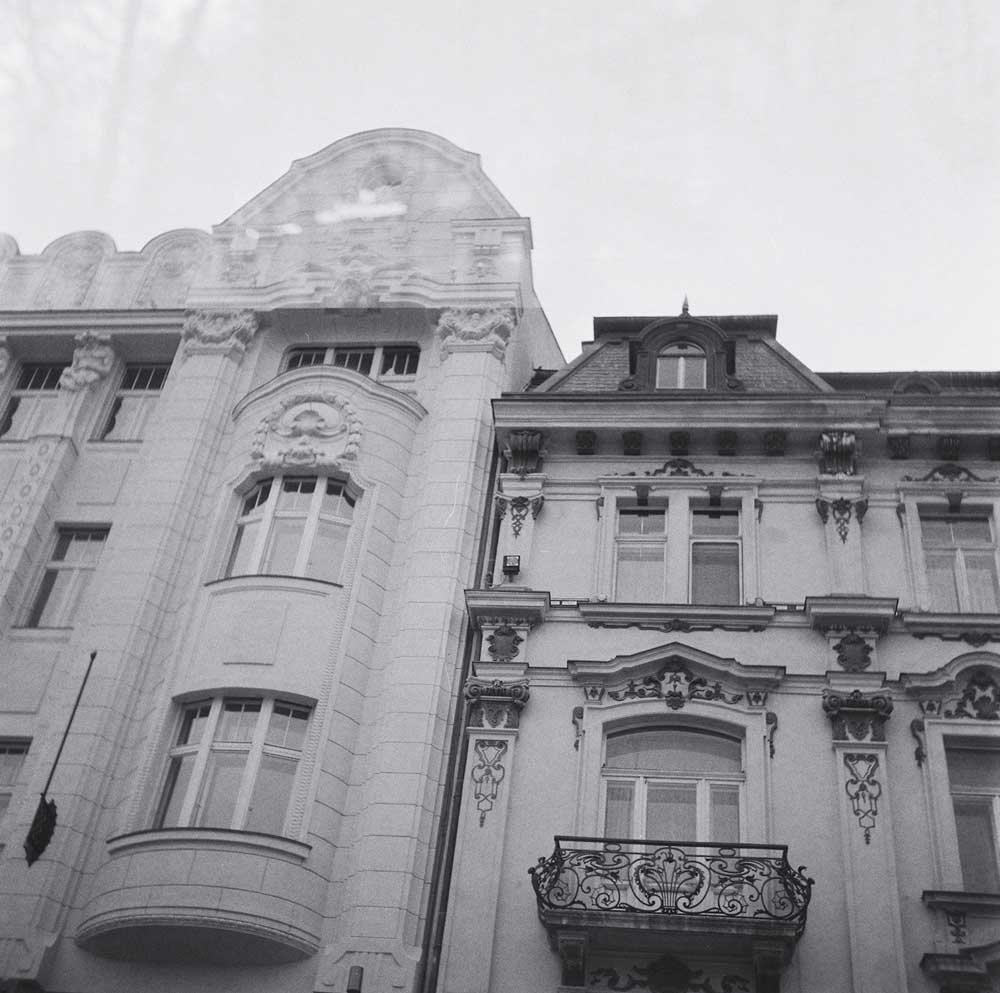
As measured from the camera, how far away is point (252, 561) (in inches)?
736

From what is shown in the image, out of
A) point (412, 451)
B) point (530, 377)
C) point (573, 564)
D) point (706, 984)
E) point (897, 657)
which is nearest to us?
point (706, 984)

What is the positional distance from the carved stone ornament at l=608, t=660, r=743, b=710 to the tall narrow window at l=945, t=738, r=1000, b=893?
2.87 metres

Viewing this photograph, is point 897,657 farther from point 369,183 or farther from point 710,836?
point 369,183

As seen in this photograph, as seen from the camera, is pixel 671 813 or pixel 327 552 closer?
pixel 671 813

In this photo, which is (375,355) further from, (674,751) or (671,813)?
(671,813)

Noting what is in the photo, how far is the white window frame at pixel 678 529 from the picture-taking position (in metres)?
18.0

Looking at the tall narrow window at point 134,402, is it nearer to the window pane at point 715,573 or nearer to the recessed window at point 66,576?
the recessed window at point 66,576

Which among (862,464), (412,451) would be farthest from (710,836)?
(412,451)

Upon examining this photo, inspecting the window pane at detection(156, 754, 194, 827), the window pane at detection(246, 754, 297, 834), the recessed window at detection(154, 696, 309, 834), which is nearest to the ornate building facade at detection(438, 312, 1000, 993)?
the window pane at detection(246, 754, 297, 834)

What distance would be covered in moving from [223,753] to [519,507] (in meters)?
5.71

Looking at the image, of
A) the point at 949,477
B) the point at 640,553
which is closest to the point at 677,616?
the point at 640,553

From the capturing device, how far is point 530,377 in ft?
77.9

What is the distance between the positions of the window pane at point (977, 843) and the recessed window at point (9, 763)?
41.7 ft

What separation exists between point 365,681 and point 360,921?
3570 mm
